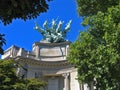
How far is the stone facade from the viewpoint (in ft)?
101

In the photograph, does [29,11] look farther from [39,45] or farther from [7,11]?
[39,45]

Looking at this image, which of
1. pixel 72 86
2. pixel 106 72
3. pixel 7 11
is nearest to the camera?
pixel 7 11

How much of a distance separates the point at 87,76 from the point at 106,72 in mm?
1344

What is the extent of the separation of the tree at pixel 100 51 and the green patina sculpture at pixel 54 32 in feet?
61.7

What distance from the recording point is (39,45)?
3419 centimetres

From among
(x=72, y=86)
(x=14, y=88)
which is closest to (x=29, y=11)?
(x=14, y=88)

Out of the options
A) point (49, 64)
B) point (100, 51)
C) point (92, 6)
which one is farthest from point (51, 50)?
point (100, 51)

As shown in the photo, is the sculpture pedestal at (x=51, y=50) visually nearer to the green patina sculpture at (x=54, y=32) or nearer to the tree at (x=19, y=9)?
the green patina sculpture at (x=54, y=32)

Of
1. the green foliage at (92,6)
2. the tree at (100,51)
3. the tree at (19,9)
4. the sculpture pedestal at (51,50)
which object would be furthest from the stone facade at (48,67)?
the tree at (19,9)

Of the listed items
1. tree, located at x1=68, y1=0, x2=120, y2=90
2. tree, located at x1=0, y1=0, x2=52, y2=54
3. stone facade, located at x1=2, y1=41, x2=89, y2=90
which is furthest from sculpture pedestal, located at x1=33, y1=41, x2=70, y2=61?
tree, located at x1=0, y1=0, x2=52, y2=54

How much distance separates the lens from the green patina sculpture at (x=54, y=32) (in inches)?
1400

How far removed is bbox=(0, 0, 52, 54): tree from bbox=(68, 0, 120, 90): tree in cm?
745

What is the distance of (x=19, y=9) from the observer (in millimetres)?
6469

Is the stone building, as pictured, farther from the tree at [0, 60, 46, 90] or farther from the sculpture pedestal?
the tree at [0, 60, 46, 90]
